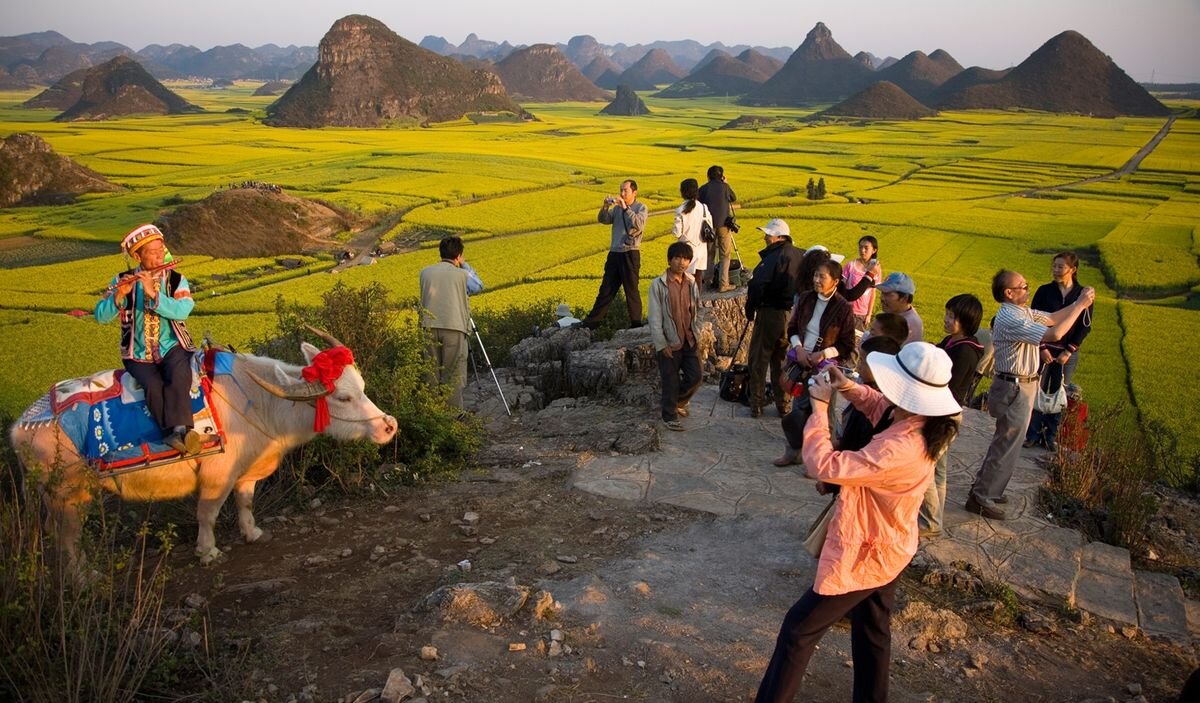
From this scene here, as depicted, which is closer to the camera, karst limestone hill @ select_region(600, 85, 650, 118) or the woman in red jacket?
the woman in red jacket

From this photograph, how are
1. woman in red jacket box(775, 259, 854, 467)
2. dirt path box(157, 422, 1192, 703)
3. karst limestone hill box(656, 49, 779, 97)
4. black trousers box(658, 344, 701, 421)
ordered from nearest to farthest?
dirt path box(157, 422, 1192, 703) < woman in red jacket box(775, 259, 854, 467) < black trousers box(658, 344, 701, 421) < karst limestone hill box(656, 49, 779, 97)

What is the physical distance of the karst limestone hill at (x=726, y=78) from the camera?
111 meters

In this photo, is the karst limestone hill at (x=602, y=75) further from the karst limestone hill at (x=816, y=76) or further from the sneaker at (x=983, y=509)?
the sneaker at (x=983, y=509)

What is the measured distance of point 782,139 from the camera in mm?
49000

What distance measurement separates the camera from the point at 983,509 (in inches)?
222

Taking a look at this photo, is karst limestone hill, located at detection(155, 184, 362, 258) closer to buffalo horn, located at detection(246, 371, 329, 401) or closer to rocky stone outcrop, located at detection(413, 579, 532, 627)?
buffalo horn, located at detection(246, 371, 329, 401)

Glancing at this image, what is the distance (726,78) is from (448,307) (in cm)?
11346

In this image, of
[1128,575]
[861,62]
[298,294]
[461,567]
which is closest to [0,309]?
[298,294]

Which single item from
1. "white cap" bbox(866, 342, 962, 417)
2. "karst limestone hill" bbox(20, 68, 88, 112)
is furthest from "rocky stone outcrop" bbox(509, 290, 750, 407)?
"karst limestone hill" bbox(20, 68, 88, 112)

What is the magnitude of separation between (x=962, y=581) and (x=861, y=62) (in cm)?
10413

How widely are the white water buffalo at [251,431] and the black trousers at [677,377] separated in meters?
2.82

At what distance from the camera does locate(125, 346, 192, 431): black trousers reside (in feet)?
14.8

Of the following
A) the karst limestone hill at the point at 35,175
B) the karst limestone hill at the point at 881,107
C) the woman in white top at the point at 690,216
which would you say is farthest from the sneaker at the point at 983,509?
the karst limestone hill at the point at 881,107

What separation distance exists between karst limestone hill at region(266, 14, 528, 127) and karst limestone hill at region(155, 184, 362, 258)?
129ft
